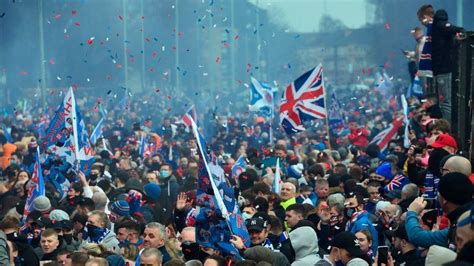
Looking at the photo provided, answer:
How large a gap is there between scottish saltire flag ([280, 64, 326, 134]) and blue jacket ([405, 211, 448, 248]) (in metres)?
11.1

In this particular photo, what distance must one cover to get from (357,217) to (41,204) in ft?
14.9

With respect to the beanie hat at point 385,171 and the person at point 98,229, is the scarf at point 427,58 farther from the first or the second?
the person at point 98,229

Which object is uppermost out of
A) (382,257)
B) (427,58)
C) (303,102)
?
(427,58)

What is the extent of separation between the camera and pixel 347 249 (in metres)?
9.22

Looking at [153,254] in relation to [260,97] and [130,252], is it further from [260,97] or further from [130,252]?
[260,97]

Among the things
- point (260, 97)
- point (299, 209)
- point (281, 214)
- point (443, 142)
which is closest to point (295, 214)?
point (299, 209)

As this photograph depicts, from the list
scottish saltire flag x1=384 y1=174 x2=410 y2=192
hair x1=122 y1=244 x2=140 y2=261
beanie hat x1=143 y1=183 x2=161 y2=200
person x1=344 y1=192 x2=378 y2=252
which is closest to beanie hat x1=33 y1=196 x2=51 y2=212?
beanie hat x1=143 y1=183 x2=161 y2=200

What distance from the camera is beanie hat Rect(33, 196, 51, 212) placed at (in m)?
14.0

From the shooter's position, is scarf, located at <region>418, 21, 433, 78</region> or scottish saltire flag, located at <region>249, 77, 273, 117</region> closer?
scarf, located at <region>418, 21, 433, 78</region>

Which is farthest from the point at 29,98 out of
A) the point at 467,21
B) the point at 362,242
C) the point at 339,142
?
the point at 362,242

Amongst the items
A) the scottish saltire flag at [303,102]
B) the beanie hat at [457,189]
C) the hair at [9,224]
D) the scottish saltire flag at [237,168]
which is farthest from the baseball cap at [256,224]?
the scottish saltire flag at [303,102]

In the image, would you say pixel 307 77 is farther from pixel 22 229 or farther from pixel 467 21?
pixel 467 21

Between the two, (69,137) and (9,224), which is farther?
(69,137)

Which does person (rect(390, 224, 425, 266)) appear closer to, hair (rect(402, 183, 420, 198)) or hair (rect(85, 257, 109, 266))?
hair (rect(402, 183, 420, 198))
